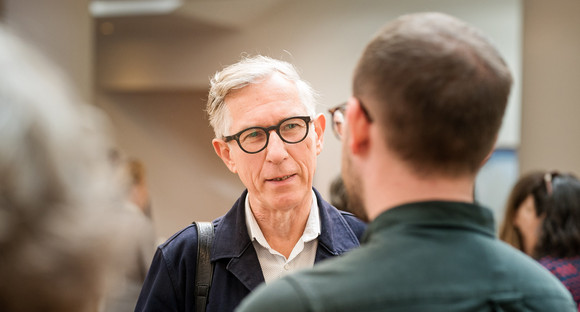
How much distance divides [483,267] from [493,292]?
4cm

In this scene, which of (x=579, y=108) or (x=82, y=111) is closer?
(x=82, y=111)

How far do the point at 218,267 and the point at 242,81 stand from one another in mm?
622

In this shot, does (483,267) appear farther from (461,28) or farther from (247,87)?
(247,87)

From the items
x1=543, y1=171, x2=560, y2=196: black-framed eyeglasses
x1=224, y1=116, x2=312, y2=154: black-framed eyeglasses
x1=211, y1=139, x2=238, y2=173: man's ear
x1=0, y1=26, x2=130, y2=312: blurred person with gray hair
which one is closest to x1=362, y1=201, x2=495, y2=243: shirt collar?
x1=0, y1=26, x2=130, y2=312: blurred person with gray hair

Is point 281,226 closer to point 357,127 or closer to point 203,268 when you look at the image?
point 203,268

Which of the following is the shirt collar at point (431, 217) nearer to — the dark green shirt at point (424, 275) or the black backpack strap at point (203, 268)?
the dark green shirt at point (424, 275)

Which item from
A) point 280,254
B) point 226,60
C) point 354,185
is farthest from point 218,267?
point 226,60

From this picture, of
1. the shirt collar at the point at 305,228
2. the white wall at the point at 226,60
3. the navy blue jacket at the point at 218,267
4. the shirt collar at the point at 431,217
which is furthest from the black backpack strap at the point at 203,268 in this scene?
the white wall at the point at 226,60

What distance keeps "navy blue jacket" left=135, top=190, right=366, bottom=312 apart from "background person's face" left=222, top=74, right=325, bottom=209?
0.42ft

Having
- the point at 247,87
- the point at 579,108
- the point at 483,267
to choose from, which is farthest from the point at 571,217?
the point at 579,108

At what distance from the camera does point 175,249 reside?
1934 mm

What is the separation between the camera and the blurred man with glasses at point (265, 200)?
6.34ft

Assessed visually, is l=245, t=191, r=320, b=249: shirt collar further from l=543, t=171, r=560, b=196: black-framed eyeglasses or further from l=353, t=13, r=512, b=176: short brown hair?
l=543, t=171, r=560, b=196: black-framed eyeglasses

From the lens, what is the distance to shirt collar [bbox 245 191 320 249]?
2.02 m
